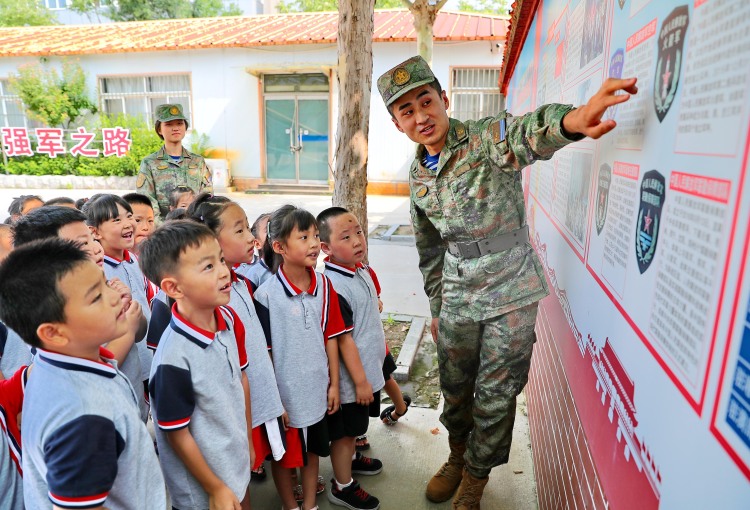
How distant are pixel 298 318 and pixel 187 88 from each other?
42.2 ft

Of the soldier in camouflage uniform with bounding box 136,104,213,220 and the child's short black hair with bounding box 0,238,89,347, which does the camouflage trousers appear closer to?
the child's short black hair with bounding box 0,238,89,347

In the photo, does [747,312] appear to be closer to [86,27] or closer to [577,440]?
[577,440]

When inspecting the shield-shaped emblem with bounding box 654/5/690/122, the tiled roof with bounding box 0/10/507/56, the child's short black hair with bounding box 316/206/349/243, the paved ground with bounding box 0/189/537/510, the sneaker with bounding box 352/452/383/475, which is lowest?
the paved ground with bounding box 0/189/537/510

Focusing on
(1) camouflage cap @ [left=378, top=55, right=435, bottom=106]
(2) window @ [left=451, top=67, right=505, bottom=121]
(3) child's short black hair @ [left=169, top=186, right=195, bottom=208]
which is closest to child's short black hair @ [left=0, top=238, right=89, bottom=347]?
(1) camouflage cap @ [left=378, top=55, right=435, bottom=106]

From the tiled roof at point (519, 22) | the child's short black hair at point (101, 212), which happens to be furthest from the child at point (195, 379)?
the tiled roof at point (519, 22)

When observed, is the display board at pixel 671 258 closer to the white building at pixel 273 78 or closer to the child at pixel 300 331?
the child at pixel 300 331

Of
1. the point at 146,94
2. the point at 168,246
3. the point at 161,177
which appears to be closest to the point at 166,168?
Result: the point at 161,177

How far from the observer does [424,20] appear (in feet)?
17.1

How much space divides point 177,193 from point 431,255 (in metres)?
2.07

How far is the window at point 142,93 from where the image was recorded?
13.1m

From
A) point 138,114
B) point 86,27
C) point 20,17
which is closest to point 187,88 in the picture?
point 138,114

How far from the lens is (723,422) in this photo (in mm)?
669

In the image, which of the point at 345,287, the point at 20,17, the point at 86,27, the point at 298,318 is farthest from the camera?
the point at 20,17

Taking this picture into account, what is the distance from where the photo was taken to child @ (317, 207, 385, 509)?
204 cm
